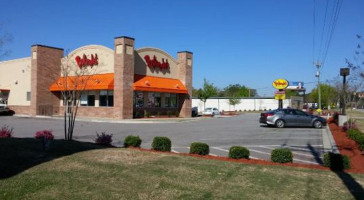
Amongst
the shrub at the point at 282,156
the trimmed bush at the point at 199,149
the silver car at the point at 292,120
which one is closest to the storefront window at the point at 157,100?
the silver car at the point at 292,120

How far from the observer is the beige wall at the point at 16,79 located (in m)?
42.8

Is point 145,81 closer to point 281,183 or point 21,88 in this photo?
point 21,88

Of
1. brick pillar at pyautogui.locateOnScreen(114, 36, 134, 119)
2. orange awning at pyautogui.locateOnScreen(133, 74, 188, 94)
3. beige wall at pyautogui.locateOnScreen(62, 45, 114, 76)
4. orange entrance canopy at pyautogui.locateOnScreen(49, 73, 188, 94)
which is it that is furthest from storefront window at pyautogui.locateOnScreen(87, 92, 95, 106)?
orange awning at pyautogui.locateOnScreen(133, 74, 188, 94)

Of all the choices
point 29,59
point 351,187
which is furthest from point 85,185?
point 29,59

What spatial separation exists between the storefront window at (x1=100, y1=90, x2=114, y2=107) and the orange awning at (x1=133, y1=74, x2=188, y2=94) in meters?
2.94

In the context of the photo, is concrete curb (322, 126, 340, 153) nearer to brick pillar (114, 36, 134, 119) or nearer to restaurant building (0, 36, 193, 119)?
brick pillar (114, 36, 134, 119)

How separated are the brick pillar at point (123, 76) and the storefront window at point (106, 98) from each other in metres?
1.77

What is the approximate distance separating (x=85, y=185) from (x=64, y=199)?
0.78 m

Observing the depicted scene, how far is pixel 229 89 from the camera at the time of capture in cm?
14712

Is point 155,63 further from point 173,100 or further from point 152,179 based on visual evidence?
point 152,179

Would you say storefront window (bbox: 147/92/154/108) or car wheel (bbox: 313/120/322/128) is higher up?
storefront window (bbox: 147/92/154/108)

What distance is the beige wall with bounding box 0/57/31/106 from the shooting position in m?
42.8

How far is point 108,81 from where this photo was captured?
34.4 meters

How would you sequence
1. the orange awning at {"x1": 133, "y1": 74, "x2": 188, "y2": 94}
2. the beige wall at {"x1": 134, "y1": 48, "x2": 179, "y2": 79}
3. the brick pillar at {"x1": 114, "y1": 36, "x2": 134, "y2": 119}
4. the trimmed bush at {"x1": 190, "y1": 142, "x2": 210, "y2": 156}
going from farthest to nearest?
the beige wall at {"x1": 134, "y1": 48, "x2": 179, "y2": 79} < the orange awning at {"x1": 133, "y1": 74, "x2": 188, "y2": 94} < the brick pillar at {"x1": 114, "y1": 36, "x2": 134, "y2": 119} < the trimmed bush at {"x1": 190, "y1": 142, "x2": 210, "y2": 156}
